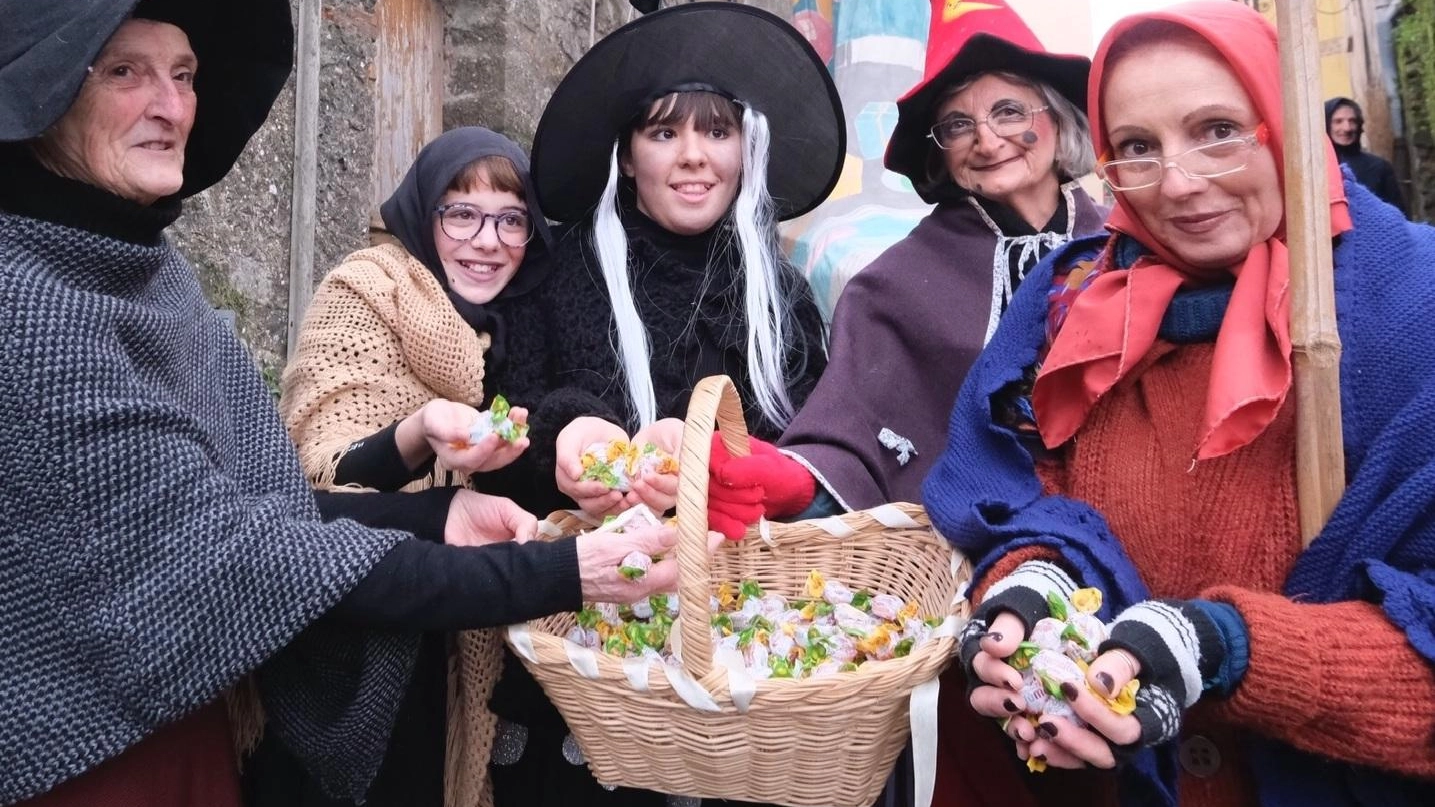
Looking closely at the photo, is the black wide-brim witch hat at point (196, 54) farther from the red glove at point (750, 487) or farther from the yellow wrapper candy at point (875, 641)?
the yellow wrapper candy at point (875, 641)

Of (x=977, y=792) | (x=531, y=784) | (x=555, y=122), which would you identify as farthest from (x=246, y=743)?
(x=555, y=122)

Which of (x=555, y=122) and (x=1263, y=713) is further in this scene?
(x=555, y=122)

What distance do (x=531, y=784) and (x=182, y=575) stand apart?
108 centimetres

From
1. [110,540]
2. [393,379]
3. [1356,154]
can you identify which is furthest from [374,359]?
[1356,154]

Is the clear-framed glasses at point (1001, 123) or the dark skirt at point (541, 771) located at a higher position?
the clear-framed glasses at point (1001, 123)

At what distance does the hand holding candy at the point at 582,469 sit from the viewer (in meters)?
1.93

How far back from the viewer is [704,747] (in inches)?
63.6

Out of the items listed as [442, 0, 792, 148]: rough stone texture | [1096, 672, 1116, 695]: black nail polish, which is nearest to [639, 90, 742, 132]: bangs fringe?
[1096, 672, 1116, 695]: black nail polish

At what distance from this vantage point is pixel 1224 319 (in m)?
1.59

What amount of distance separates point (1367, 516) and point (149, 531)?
1658 mm

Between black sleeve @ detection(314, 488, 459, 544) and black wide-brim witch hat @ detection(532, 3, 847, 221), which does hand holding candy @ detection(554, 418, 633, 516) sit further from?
black wide-brim witch hat @ detection(532, 3, 847, 221)

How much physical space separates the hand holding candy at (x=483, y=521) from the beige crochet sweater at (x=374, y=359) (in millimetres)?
237

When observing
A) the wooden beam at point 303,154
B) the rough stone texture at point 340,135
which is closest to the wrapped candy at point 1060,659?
the rough stone texture at point 340,135

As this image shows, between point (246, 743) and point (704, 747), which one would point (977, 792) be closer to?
point (704, 747)
